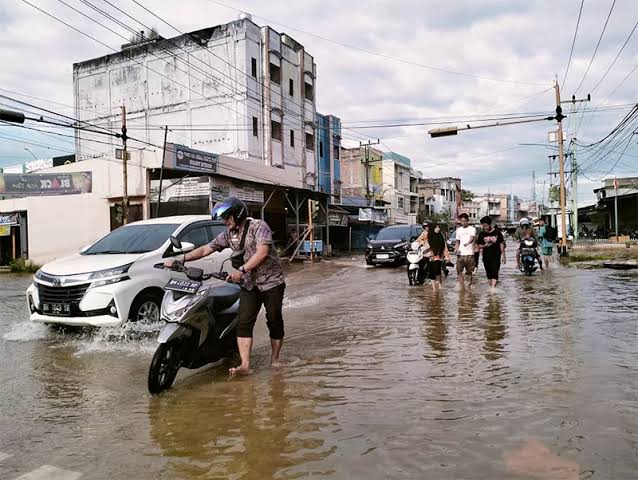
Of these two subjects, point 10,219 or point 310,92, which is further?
point 310,92

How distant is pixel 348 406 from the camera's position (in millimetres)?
4152

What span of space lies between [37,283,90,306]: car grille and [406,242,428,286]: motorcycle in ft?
27.6

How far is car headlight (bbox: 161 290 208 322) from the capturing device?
4684 mm

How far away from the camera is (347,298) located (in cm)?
1139

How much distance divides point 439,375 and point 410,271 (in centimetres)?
844

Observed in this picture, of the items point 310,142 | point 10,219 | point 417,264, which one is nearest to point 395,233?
point 417,264

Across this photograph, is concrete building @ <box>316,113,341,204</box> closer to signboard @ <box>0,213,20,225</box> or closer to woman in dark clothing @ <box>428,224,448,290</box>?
signboard @ <box>0,213,20,225</box>

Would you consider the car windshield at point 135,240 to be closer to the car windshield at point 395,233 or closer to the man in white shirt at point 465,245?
the man in white shirt at point 465,245

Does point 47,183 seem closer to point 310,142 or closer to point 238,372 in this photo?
point 310,142

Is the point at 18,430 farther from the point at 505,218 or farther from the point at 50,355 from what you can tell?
the point at 505,218

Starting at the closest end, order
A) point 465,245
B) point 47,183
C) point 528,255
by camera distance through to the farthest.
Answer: point 465,245, point 528,255, point 47,183

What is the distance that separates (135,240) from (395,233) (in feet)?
47.8

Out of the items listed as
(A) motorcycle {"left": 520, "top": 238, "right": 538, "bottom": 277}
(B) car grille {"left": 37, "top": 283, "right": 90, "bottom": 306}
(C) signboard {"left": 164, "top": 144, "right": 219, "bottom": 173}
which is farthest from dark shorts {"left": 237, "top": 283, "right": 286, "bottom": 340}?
(C) signboard {"left": 164, "top": 144, "right": 219, "bottom": 173}

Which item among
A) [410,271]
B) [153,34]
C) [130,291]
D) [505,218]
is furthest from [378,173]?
[505,218]
